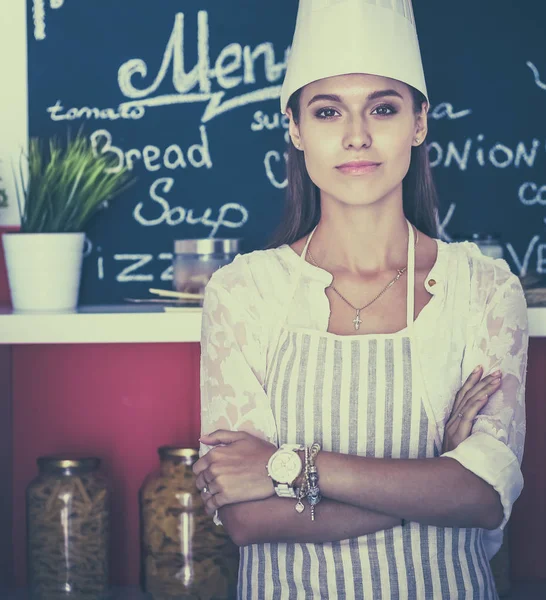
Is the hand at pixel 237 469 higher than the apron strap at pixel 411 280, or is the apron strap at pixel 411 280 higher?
the apron strap at pixel 411 280

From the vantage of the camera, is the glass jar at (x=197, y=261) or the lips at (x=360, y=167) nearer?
the lips at (x=360, y=167)

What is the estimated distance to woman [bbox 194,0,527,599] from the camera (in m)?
1.18

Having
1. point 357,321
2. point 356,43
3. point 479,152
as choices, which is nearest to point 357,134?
point 356,43

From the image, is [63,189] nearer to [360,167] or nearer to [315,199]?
[315,199]

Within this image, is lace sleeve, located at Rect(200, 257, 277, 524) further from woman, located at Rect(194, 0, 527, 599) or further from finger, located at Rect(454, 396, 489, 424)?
finger, located at Rect(454, 396, 489, 424)

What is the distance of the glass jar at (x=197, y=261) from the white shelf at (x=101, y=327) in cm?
9

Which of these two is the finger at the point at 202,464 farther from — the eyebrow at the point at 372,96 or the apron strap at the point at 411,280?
the eyebrow at the point at 372,96

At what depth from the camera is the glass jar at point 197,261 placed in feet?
5.41

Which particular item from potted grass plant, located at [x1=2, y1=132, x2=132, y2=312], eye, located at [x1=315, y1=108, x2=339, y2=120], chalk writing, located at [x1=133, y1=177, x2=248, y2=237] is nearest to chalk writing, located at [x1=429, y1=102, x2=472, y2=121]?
chalk writing, located at [x1=133, y1=177, x2=248, y2=237]

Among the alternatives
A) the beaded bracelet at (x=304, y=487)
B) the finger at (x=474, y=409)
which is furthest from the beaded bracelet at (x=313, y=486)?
the finger at (x=474, y=409)

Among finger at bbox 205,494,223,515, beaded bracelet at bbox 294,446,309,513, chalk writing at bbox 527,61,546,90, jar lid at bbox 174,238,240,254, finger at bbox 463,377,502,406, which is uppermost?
chalk writing at bbox 527,61,546,90

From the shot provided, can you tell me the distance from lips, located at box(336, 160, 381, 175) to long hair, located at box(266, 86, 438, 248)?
153mm

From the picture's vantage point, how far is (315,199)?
4.73 feet

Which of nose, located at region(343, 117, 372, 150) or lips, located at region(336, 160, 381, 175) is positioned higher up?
nose, located at region(343, 117, 372, 150)
